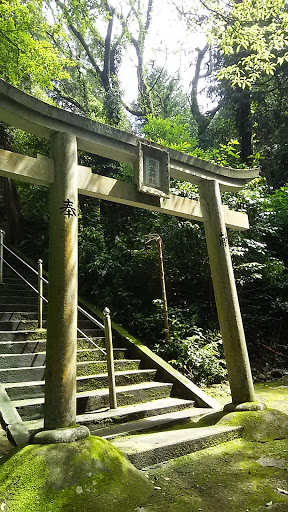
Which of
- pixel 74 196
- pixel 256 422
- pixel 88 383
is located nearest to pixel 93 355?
pixel 88 383

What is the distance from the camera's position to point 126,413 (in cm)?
395

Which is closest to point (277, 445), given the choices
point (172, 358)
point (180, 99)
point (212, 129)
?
point (172, 358)

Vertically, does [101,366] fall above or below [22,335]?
below

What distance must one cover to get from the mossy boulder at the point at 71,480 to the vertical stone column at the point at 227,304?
1944mm

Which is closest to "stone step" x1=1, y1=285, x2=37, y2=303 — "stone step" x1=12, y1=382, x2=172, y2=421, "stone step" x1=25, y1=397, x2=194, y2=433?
"stone step" x1=12, y1=382, x2=172, y2=421

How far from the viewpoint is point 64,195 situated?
3262 millimetres

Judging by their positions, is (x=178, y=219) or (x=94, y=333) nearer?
(x=94, y=333)

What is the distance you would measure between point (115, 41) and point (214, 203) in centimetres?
1417

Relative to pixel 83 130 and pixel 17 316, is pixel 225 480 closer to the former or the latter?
pixel 83 130

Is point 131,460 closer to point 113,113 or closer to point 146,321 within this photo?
point 146,321

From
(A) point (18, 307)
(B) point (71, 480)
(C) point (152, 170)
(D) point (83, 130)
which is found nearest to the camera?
(B) point (71, 480)

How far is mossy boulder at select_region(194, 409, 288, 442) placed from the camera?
367cm

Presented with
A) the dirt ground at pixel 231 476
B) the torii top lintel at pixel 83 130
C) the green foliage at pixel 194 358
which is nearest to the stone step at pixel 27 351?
the green foliage at pixel 194 358

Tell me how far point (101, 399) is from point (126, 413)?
43 centimetres
